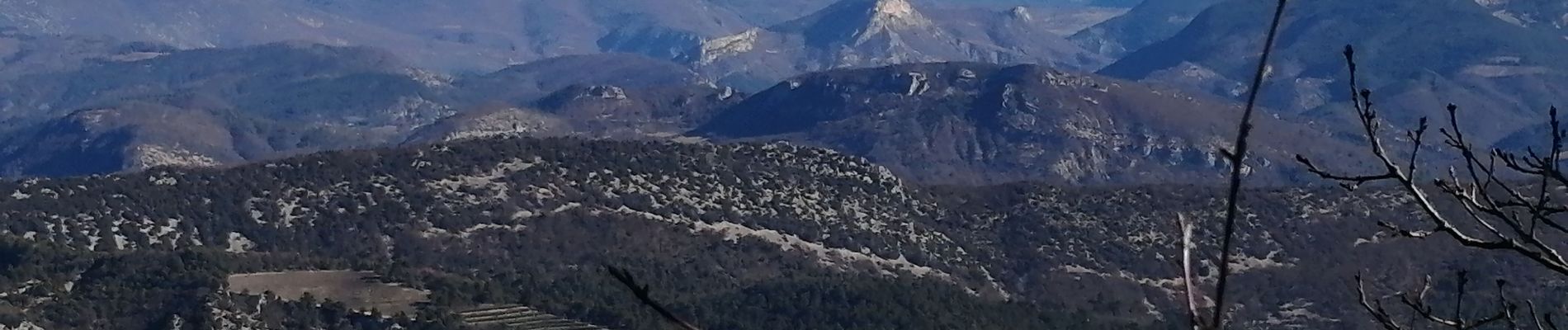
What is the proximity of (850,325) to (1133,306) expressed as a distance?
1710 cm

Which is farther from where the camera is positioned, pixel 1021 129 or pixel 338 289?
pixel 1021 129

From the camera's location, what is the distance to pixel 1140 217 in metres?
67.5

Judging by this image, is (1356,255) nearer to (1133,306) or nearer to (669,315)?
(1133,306)

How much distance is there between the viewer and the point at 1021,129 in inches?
6649

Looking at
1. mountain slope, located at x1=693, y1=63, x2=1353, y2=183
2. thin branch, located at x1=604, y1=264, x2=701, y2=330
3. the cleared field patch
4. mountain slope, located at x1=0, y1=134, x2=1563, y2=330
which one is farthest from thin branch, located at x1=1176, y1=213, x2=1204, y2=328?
mountain slope, located at x1=693, y1=63, x2=1353, y2=183

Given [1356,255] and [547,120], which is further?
[547,120]

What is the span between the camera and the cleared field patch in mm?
40719

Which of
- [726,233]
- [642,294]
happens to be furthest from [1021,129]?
[642,294]

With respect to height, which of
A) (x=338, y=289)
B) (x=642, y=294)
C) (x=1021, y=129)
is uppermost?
(x=642, y=294)

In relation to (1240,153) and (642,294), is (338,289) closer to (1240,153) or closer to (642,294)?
(642,294)

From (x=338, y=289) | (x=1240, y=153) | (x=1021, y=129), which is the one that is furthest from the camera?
(x=1021, y=129)

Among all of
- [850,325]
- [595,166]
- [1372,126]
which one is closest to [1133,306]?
[850,325]

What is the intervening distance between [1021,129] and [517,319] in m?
133

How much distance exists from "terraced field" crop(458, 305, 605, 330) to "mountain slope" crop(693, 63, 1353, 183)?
368 ft
